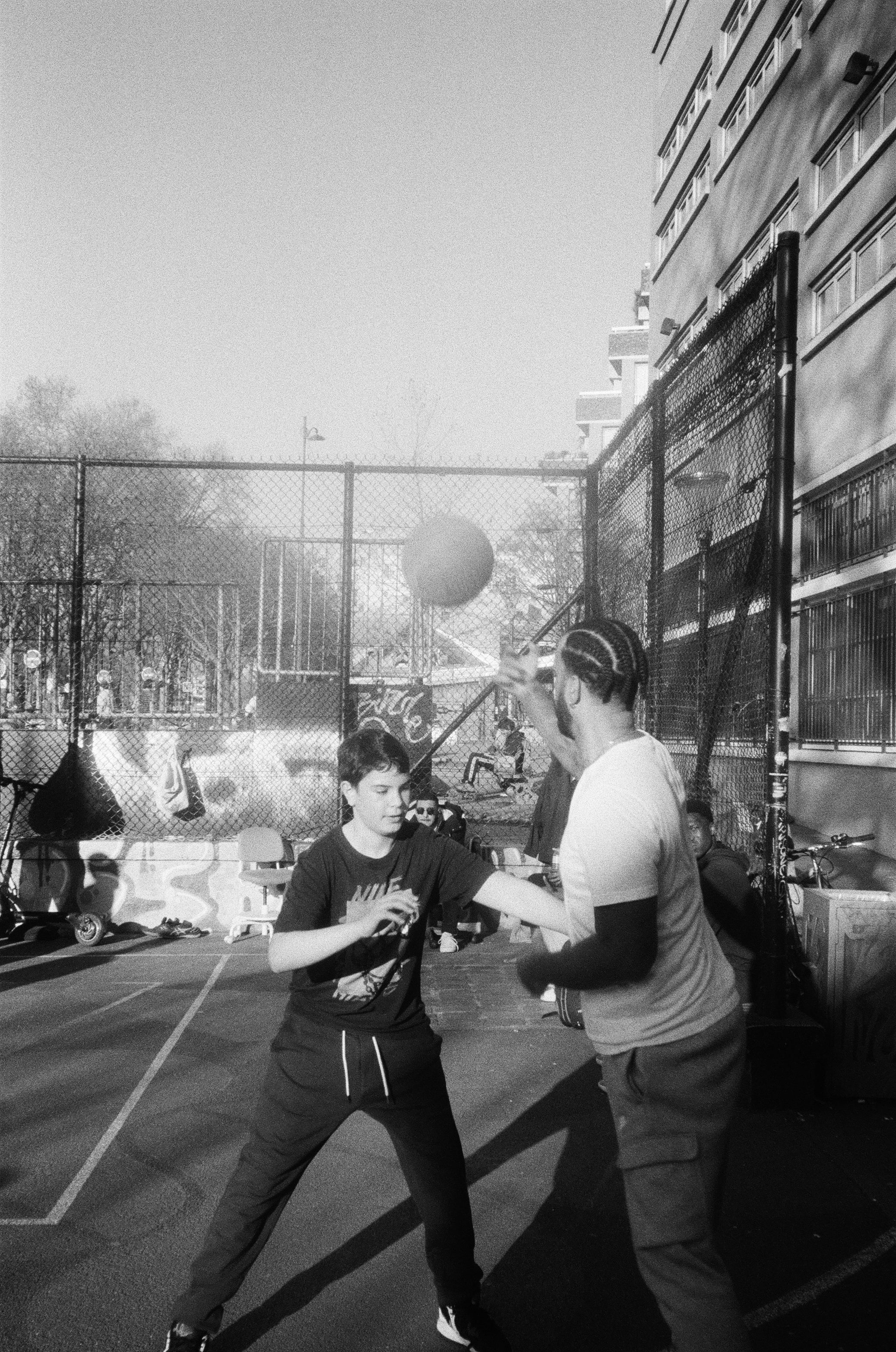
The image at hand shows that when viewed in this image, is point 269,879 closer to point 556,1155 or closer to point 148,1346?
point 556,1155

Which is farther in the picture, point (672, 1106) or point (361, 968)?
point (361, 968)

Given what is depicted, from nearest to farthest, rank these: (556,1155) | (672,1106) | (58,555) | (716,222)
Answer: (672,1106) → (556,1155) → (716,222) → (58,555)

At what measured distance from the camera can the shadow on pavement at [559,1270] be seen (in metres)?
3.42

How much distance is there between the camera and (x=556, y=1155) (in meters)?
4.89

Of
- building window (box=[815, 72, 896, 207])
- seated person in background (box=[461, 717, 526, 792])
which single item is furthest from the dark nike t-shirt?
building window (box=[815, 72, 896, 207])

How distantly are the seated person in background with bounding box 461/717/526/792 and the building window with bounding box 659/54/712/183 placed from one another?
45.7 ft

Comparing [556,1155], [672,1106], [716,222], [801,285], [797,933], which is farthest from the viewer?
[716,222]

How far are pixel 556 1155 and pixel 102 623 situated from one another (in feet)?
29.3

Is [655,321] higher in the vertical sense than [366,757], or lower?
higher

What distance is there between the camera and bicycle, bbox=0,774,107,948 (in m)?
9.49

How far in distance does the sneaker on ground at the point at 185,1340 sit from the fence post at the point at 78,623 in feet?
24.4

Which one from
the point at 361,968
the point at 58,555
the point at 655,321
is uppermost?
the point at 655,321

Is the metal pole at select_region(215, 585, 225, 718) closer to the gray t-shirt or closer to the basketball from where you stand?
the basketball

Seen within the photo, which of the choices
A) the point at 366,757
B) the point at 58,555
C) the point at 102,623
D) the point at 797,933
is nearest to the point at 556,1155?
the point at 797,933
